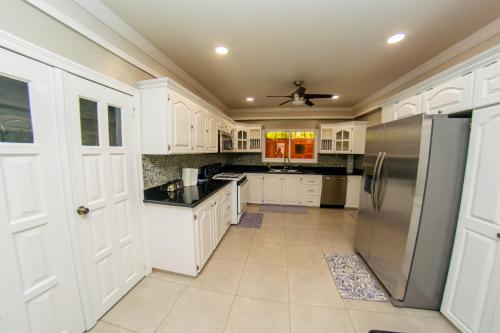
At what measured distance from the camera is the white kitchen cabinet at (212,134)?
9.66 ft

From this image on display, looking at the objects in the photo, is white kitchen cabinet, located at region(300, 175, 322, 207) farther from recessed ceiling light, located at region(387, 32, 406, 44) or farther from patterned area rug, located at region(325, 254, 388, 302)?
recessed ceiling light, located at region(387, 32, 406, 44)

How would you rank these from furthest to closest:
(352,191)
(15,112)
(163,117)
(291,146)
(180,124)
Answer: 1. (291,146)
2. (352,191)
3. (180,124)
4. (163,117)
5. (15,112)

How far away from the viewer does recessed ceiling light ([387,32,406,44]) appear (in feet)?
5.91

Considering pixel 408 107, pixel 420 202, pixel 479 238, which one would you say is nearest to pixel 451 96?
pixel 408 107

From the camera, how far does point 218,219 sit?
8.57 ft

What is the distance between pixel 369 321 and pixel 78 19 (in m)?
3.45

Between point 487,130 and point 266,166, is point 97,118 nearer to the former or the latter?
point 487,130

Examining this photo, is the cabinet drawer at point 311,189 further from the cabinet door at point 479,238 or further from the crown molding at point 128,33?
the crown molding at point 128,33

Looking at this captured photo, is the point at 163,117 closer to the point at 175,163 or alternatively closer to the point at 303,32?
the point at 175,163

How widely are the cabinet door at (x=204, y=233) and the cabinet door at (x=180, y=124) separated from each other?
82cm

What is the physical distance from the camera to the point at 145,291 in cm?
181

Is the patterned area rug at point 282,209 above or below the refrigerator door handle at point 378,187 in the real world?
below

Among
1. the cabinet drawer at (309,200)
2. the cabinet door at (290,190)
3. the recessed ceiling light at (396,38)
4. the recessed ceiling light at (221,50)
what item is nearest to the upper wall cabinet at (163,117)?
the recessed ceiling light at (221,50)

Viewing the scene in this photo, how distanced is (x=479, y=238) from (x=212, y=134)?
3.20m
